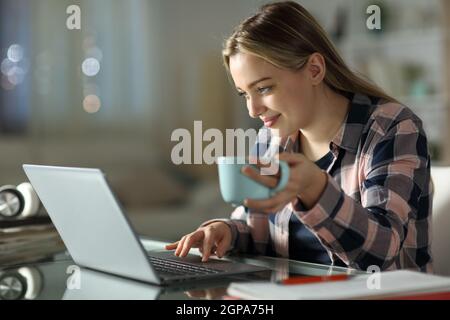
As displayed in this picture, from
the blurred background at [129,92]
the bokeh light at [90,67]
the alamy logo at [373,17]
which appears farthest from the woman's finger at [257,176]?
the bokeh light at [90,67]

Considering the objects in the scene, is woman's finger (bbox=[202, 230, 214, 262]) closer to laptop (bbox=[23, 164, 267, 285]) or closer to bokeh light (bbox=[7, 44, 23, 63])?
laptop (bbox=[23, 164, 267, 285])

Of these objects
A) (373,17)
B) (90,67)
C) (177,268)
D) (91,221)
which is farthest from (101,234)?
(90,67)

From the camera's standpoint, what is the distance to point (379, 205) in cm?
133

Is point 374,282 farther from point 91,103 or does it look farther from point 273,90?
point 91,103

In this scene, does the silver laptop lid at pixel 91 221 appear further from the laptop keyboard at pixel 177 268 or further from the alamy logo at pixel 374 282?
the alamy logo at pixel 374 282

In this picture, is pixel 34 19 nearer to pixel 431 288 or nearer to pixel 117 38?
pixel 117 38

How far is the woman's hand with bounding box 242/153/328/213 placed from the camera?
104cm

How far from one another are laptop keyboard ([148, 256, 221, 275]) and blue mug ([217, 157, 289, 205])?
208mm

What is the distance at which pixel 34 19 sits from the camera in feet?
17.3

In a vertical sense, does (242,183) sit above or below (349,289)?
above

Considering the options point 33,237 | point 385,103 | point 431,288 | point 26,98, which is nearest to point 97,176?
point 431,288

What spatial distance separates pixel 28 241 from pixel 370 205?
73 cm

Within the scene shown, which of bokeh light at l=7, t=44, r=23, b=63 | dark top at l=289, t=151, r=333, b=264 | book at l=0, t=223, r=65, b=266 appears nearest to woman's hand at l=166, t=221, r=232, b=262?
dark top at l=289, t=151, r=333, b=264

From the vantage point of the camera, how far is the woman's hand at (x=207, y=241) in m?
1.43
